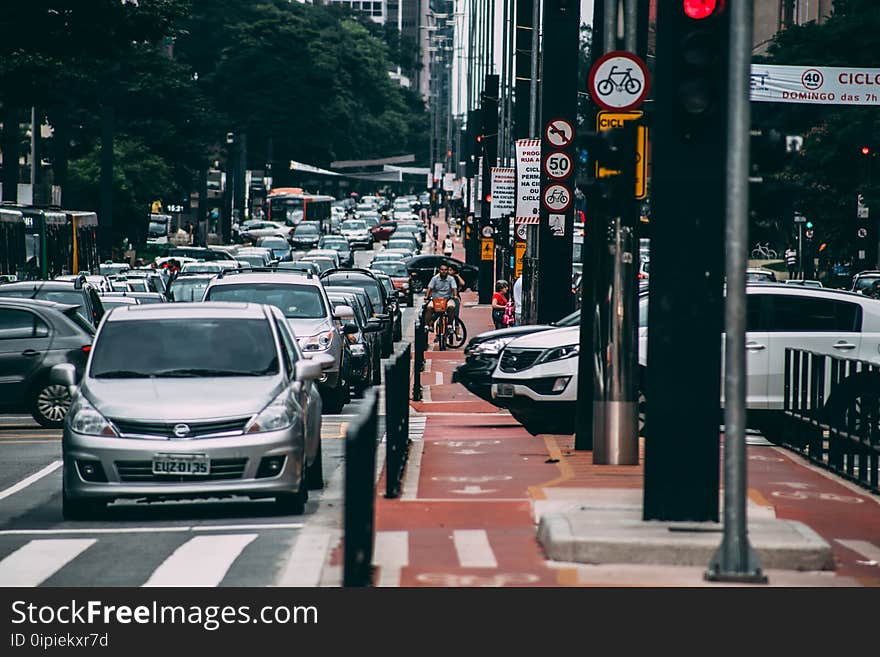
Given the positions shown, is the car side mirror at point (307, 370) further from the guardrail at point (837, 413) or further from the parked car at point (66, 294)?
the parked car at point (66, 294)

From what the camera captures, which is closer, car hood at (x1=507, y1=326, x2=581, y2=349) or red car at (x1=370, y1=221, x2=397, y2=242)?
car hood at (x1=507, y1=326, x2=581, y2=349)

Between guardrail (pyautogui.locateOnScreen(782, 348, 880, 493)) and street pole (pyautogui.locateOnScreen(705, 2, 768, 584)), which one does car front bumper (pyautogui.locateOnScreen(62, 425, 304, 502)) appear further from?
guardrail (pyautogui.locateOnScreen(782, 348, 880, 493))

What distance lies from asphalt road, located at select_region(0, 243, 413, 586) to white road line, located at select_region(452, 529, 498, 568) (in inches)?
34.0

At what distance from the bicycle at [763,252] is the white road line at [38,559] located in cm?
8580

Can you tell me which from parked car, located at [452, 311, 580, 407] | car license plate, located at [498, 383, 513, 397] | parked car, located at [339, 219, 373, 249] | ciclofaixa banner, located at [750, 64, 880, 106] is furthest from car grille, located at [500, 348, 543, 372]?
parked car, located at [339, 219, 373, 249]

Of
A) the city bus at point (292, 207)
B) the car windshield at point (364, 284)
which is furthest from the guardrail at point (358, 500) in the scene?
the city bus at point (292, 207)

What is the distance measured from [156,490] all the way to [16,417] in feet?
40.4

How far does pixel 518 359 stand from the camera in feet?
61.0

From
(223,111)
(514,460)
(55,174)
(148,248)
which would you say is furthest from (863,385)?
(223,111)

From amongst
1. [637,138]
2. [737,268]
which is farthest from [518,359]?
[737,268]

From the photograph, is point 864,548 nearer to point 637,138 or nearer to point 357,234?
point 637,138

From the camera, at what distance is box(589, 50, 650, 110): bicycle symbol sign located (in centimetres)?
1455

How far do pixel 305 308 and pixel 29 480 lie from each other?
8.41m

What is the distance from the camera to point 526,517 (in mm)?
12227
